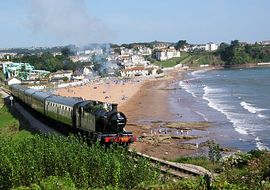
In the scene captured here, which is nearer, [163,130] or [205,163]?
[205,163]

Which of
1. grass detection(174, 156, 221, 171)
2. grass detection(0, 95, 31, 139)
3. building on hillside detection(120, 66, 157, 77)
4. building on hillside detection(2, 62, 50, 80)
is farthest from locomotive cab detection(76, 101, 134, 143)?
building on hillside detection(120, 66, 157, 77)

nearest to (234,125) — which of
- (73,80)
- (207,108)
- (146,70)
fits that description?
(207,108)

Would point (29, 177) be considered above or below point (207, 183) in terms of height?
below

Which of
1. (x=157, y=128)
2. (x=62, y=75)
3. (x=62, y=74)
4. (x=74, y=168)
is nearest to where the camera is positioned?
(x=74, y=168)

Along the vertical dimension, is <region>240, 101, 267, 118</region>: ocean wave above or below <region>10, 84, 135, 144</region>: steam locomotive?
below

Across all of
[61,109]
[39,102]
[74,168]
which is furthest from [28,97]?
[74,168]

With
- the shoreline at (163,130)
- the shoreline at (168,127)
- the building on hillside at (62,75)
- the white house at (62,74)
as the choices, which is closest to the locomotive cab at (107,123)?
the shoreline at (163,130)

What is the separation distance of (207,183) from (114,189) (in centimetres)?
275

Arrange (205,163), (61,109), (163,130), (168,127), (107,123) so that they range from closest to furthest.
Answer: (205,163) → (107,123) → (61,109) → (163,130) → (168,127)

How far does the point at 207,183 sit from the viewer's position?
10883 millimetres

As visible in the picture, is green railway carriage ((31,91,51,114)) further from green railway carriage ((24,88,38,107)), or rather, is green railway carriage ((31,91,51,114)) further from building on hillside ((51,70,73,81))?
building on hillside ((51,70,73,81))

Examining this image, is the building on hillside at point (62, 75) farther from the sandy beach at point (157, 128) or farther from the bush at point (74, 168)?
the bush at point (74, 168)

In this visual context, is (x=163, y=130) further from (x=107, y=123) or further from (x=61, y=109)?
(x=107, y=123)

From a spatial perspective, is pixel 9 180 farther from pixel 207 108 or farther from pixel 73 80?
pixel 73 80
